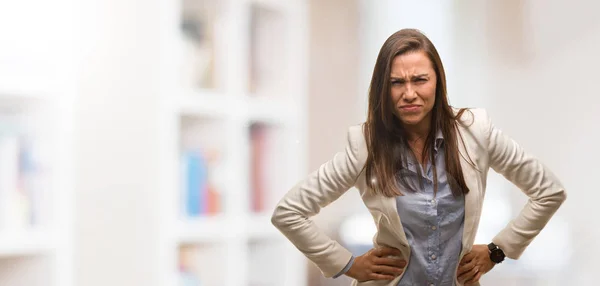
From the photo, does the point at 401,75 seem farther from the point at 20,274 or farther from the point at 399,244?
the point at 20,274

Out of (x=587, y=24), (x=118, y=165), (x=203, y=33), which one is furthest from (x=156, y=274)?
(x=587, y=24)

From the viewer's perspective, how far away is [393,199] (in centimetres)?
138

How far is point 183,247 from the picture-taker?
102 inches

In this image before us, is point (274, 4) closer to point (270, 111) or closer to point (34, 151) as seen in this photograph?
point (270, 111)

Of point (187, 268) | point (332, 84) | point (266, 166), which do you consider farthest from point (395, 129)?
point (332, 84)

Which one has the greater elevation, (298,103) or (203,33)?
(203,33)

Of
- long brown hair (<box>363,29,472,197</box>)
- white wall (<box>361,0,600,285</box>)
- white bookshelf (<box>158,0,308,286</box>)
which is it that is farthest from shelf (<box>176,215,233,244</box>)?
long brown hair (<box>363,29,472,197</box>)

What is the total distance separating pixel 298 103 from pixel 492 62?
2.38 feet

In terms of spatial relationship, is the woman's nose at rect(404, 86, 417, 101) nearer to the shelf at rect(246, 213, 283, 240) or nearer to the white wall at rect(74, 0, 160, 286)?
the white wall at rect(74, 0, 160, 286)

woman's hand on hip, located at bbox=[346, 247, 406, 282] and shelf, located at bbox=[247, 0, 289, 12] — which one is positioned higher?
shelf, located at bbox=[247, 0, 289, 12]

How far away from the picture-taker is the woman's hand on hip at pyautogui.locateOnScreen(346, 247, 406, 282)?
1423mm

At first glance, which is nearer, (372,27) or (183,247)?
(183,247)

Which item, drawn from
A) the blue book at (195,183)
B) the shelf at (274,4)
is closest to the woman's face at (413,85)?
the blue book at (195,183)

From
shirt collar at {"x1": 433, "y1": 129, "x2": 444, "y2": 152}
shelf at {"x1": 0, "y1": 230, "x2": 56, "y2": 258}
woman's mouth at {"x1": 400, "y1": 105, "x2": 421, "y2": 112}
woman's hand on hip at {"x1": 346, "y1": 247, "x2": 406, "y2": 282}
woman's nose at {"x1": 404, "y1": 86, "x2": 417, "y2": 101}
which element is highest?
woman's nose at {"x1": 404, "y1": 86, "x2": 417, "y2": 101}
